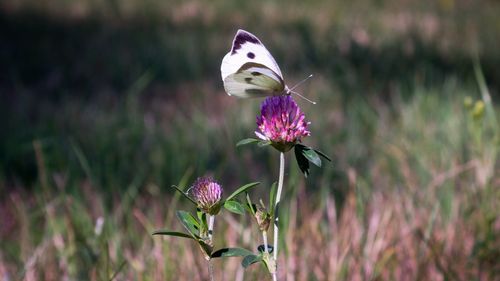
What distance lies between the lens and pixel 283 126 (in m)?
0.87

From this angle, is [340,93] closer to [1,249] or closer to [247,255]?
[1,249]

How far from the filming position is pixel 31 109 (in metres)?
2.86

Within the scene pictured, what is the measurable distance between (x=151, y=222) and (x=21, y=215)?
1.06ft

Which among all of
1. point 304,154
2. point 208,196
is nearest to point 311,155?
point 304,154

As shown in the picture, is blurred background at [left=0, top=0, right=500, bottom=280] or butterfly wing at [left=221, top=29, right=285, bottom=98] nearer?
butterfly wing at [left=221, top=29, right=285, bottom=98]

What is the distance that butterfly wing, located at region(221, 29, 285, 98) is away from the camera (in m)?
0.93

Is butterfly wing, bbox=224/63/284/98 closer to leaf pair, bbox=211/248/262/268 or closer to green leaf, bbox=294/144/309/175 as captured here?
green leaf, bbox=294/144/309/175

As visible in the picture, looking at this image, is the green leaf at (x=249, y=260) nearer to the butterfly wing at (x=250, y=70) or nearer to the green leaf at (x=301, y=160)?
the green leaf at (x=301, y=160)

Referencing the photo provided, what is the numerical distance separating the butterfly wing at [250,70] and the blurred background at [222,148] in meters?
0.48

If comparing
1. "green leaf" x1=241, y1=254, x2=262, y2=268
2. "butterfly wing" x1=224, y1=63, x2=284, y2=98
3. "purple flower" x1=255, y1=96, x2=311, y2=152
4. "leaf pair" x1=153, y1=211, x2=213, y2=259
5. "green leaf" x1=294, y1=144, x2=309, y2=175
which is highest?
"butterfly wing" x1=224, y1=63, x2=284, y2=98

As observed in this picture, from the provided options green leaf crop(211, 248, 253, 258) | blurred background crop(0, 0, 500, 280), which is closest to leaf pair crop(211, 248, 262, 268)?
green leaf crop(211, 248, 253, 258)

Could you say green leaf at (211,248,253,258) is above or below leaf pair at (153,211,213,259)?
below

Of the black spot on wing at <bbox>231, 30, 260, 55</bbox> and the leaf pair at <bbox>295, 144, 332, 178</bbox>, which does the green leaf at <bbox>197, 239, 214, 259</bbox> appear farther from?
the black spot on wing at <bbox>231, 30, 260, 55</bbox>

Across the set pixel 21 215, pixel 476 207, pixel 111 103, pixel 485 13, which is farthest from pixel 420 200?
pixel 485 13
